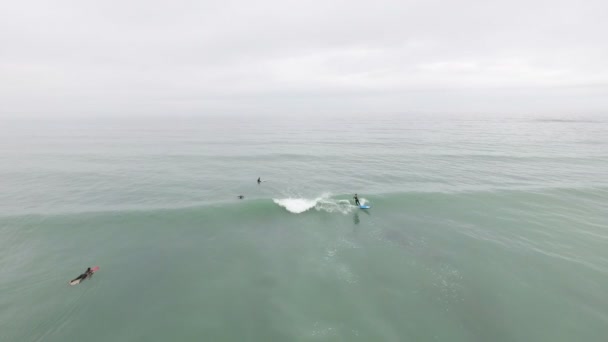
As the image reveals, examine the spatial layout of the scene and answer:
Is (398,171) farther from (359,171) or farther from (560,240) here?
(560,240)

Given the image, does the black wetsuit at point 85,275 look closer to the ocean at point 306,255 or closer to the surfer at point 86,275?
the surfer at point 86,275

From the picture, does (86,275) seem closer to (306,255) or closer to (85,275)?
(85,275)

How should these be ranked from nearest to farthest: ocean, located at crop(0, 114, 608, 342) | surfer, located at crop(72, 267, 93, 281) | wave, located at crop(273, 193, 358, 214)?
ocean, located at crop(0, 114, 608, 342)
surfer, located at crop(72, 267, 93, 281)
wave, located at crop(273, 193, 358, 214)

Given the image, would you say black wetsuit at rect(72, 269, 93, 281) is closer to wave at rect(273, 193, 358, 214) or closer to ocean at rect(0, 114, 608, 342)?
ocean at rect(0, 114, 608, 342)

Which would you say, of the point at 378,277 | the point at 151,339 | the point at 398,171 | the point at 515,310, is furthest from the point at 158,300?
the point at 398,171

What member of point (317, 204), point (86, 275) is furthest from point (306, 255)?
point (86, 275)

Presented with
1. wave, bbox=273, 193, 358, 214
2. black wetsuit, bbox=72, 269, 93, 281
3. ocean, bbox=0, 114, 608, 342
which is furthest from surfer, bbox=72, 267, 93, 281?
wave, bbox=273, 193, 358, 214
